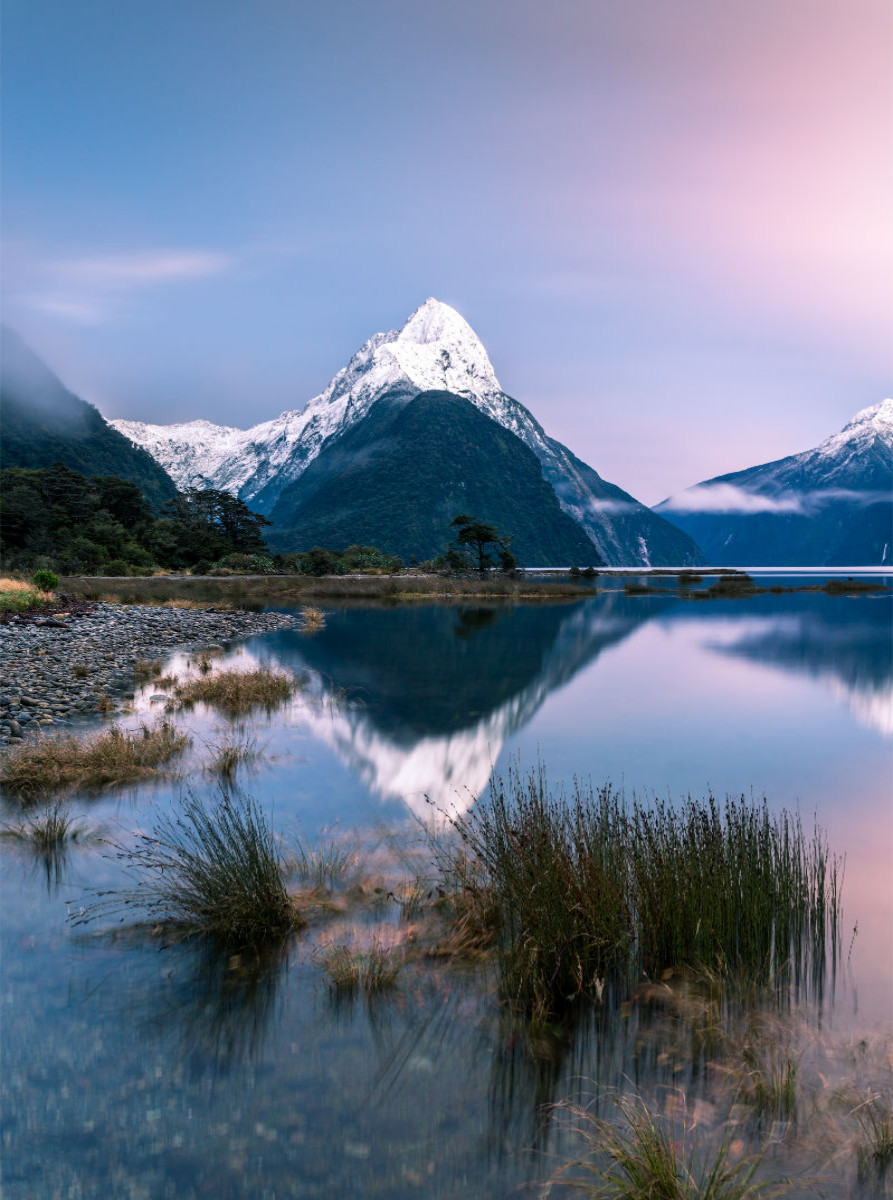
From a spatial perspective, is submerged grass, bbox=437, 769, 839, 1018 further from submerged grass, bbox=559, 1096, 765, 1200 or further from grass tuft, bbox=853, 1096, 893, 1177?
grass tuft, bbox=853, 1096, 893, 1177

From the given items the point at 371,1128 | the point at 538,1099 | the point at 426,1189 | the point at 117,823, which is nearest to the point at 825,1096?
the point at 538,1099

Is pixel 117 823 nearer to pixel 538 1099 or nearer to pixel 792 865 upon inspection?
pixel 538 1099

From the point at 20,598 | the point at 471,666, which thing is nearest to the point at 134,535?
the point at 20,598

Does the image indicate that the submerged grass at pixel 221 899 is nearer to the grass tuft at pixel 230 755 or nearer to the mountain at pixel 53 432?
the grass tuft at pixel 230 755

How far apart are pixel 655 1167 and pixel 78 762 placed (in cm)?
939

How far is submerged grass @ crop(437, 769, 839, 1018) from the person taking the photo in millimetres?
5109

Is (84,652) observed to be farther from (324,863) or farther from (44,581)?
(44,581)

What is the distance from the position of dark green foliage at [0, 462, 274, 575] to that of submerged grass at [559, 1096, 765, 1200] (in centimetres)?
5427

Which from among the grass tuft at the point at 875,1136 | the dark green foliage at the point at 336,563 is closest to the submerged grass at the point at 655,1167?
the grass tuft at the point at 875,1136

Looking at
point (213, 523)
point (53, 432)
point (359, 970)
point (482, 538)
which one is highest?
point (53, 432)

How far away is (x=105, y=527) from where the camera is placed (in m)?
66.6

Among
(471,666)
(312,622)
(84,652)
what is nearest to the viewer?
(84,652)

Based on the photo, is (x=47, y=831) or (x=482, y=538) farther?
(x=482, y=538)

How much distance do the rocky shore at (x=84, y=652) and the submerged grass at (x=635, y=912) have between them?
9.41 m
